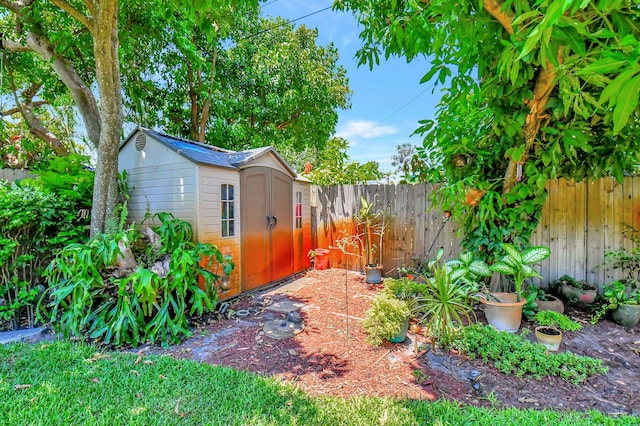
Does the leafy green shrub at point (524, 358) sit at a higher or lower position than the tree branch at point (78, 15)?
lower

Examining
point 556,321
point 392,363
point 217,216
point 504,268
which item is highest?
point 217,216

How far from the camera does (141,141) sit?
14.0ft

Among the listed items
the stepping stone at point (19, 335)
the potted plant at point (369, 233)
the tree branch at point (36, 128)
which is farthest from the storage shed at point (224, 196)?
the tree branch at point (36, 128)

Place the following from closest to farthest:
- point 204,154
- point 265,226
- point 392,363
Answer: point 392,363 < point 204,154 < point 265,226

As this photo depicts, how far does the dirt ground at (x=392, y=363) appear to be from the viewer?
208cm

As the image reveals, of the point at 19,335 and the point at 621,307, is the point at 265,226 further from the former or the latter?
the point at 621,307

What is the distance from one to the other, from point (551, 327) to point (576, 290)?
3.96 ft

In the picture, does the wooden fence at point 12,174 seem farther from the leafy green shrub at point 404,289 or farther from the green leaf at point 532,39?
the green leaf at point 532,39

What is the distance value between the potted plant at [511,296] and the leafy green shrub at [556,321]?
208 millimetres

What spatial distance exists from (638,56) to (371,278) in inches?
166

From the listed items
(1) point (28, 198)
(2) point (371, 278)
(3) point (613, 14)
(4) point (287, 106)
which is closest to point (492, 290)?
(2) point (371, 278)

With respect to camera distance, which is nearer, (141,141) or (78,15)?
(78,15)

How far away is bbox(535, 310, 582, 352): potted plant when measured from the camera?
2.57 metres

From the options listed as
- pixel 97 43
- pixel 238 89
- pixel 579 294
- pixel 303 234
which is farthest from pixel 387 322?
pixel 238 89
